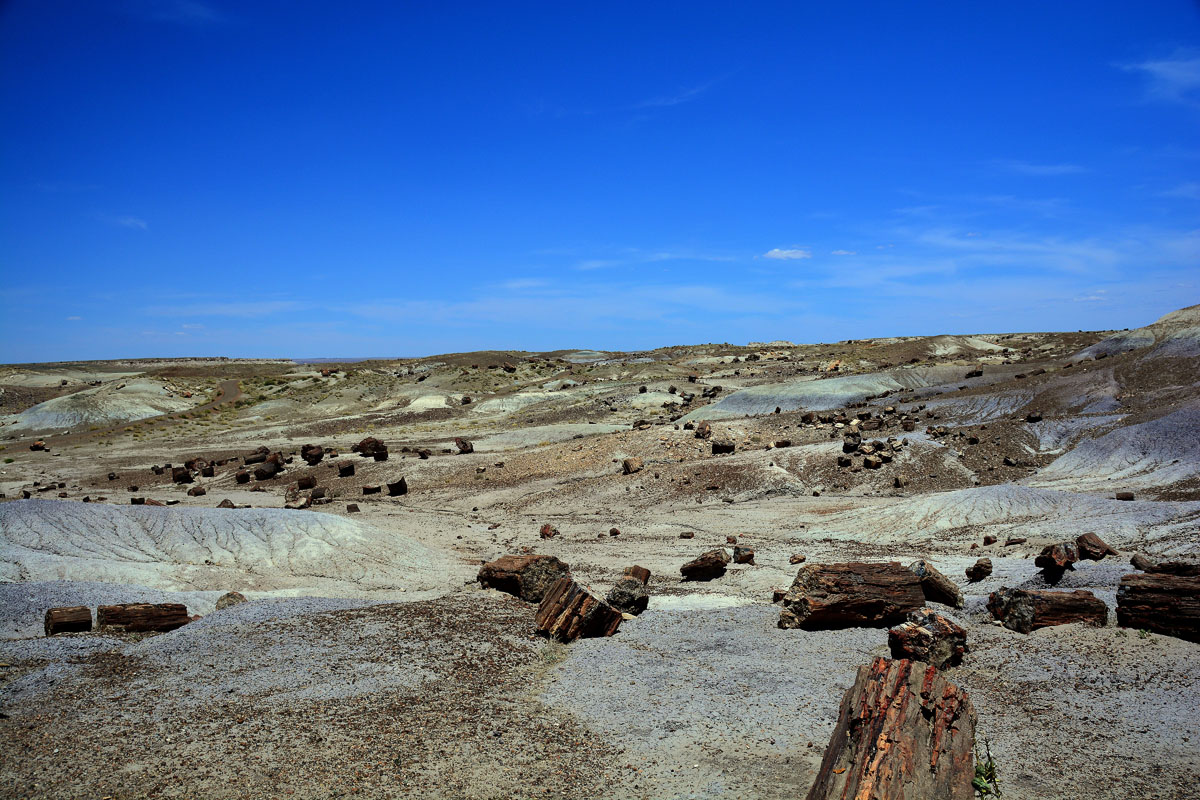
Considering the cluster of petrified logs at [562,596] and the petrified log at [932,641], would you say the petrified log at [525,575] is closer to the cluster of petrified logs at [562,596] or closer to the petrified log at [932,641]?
the cluster of petrified logs at [562,596]

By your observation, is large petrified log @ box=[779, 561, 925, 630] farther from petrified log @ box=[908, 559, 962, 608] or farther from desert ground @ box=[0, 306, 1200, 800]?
petrified log @ box=[908, 559, 962, 608]

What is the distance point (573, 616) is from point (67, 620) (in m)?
7.43

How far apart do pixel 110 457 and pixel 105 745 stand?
138ft

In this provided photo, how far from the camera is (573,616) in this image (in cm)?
1116

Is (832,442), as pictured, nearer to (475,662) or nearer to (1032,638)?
(1032,638)

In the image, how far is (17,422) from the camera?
183ft

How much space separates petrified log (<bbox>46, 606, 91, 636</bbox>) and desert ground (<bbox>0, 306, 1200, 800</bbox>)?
1.28ft

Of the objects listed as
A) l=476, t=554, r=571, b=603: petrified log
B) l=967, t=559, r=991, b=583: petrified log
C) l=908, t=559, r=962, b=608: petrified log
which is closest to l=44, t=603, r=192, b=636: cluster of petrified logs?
l=476, t=554, r=571, b=603: petrified log

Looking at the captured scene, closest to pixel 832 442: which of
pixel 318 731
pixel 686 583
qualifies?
pixel 686 583

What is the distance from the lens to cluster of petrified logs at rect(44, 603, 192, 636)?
11211 millimetres

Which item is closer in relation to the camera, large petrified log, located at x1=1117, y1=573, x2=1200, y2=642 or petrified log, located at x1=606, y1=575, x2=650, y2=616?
large petrified log, located at x1=1117, y1=573, x2=1200, y2=642

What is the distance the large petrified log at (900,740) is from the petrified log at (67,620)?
35.4 ft

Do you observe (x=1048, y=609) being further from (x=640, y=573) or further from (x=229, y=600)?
(x=229, y=600)

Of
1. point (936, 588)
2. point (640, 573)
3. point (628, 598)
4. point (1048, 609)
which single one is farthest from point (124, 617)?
point (1048, 609)
